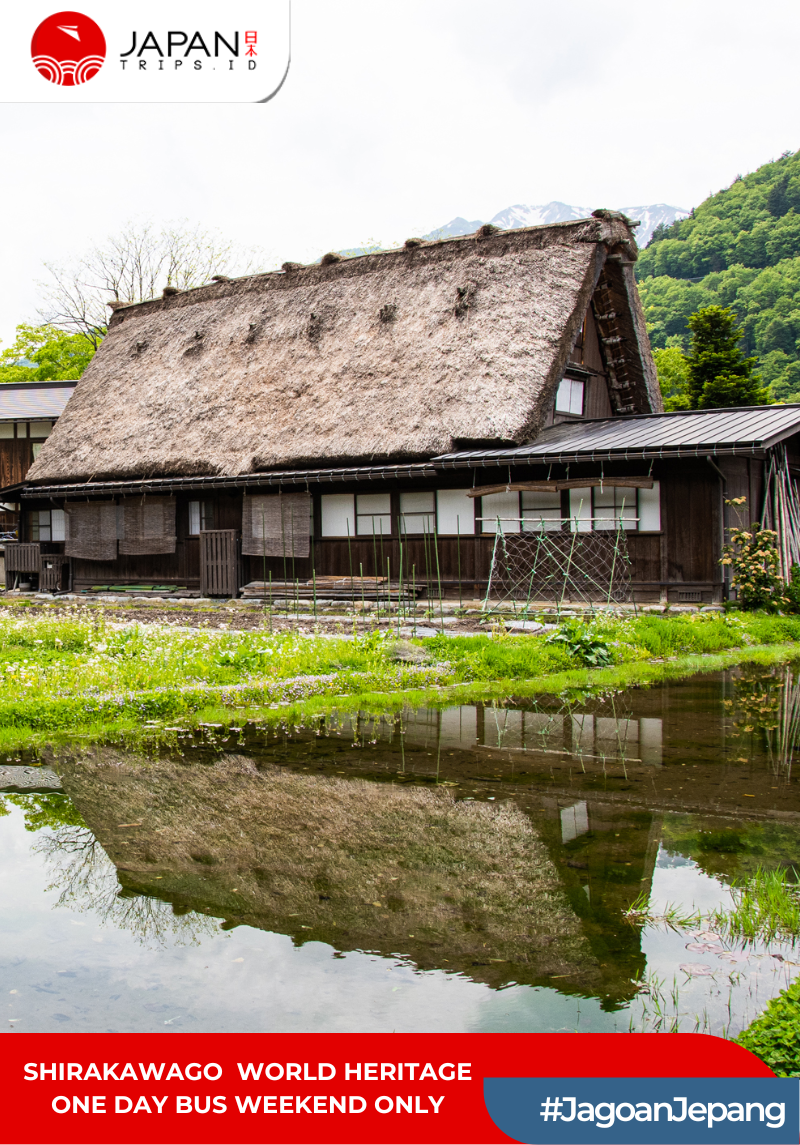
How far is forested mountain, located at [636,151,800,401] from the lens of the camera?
48.6 meters

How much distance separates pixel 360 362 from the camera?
21.2 meters

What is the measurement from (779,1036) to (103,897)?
9.50 feet

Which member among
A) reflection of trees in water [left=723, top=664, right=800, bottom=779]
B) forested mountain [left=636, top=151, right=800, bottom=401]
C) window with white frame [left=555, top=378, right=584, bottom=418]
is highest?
forested mountain [left=636, top=151, right=800, bottom=401]

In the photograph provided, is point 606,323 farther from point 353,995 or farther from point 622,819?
point 353,995

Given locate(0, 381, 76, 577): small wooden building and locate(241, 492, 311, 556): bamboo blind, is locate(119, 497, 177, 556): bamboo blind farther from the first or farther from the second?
locate(0, 381, 76, 577): small wooden building

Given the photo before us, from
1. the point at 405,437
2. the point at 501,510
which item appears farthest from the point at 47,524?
the point at 501,510

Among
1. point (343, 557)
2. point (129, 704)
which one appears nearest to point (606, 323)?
point (343, 557)

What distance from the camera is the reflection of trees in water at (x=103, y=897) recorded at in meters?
3.88

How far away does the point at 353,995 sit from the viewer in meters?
3.29

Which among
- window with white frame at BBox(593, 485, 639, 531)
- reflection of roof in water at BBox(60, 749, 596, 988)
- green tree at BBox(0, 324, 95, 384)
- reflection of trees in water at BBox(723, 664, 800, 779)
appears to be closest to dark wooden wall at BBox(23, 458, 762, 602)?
window with white frame at BBox(593, 485, 639, 531)

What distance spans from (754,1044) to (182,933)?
2210mm

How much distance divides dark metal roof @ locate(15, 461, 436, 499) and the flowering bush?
18.8 feet

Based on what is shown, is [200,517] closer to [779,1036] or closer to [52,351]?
[779,1036]

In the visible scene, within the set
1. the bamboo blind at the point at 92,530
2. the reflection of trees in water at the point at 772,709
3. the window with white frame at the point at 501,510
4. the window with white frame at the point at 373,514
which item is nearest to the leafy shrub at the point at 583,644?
the reflection of trees in water at the point at 772,709
